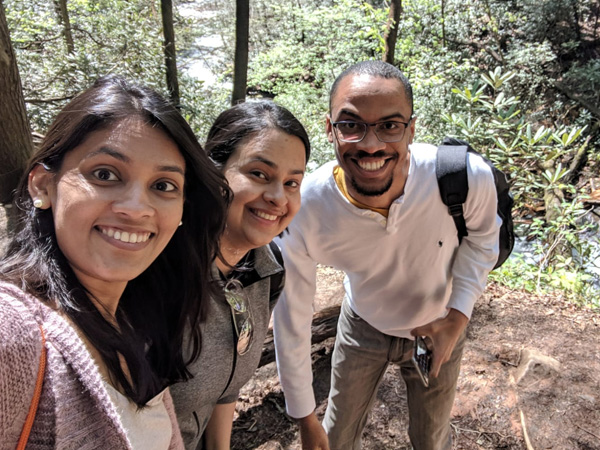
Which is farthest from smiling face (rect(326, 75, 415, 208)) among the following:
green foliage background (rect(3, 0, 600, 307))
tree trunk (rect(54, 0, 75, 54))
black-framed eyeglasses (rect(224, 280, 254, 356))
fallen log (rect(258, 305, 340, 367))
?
tree trunk (rect(54, 0, 75, 54))

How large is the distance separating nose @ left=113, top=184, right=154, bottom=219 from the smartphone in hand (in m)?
1.39

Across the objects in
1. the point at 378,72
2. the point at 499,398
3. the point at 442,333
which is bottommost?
the point at 499,398

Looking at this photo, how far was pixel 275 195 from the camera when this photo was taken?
4.43 feet

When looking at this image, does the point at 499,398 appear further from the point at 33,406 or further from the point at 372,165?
the point at 33,406

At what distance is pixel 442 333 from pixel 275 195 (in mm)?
977

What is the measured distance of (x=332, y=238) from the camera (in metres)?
1.80

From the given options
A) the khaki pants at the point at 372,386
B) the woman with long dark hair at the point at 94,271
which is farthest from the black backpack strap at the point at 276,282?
the khaki pants at the point at 372,386

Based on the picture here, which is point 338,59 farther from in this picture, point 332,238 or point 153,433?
point 153,433

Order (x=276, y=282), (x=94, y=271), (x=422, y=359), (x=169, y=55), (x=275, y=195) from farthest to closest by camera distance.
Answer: (x=169, y=55) → (x=422, y=359) → (x=276, y=282) → (x=275, y=195) → (x=94, y=271)

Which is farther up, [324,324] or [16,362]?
[16,362]

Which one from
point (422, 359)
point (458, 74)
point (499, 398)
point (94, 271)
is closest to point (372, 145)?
point (422, 359)

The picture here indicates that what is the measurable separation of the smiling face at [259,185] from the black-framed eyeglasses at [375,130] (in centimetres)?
36

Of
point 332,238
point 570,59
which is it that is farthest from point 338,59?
point 332,238

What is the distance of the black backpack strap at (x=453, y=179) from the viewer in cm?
173
